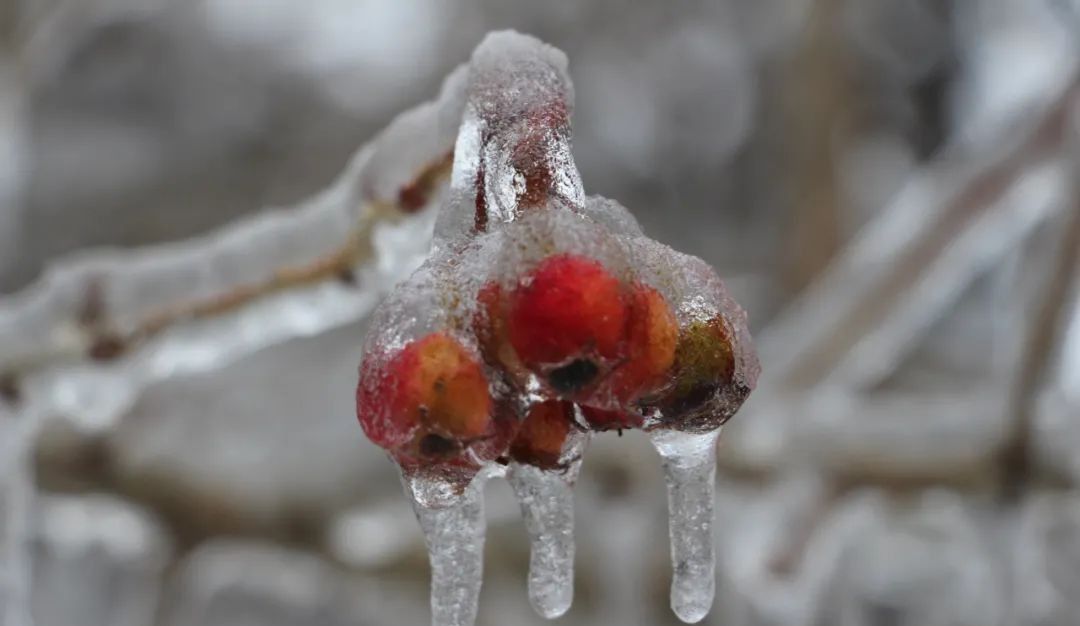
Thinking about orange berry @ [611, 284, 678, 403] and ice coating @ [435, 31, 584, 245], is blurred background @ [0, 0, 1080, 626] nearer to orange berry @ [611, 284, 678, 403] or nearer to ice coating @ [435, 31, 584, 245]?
ice coating @ [435, 31, 584, 245]

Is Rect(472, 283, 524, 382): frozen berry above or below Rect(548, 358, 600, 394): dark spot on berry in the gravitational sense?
above

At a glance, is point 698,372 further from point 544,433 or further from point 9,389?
point 9,389

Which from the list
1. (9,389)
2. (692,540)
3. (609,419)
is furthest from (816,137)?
(609,419)

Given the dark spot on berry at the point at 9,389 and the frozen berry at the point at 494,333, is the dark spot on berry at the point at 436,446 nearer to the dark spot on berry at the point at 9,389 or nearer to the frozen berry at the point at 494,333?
the frozen berry at the point at 494,333

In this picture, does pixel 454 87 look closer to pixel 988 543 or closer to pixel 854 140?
pixel 988 543

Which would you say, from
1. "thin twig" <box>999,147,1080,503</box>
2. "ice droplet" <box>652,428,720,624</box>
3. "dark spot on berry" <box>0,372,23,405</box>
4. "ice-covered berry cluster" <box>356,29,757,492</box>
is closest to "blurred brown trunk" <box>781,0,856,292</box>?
"thin twig" <box>999,147,1080,503</box>

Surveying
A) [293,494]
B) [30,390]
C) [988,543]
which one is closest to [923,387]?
[988,543]

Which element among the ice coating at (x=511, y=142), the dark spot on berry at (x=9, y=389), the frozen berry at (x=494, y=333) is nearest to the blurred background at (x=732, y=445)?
the dark spot on berry at (x=9, y=389)

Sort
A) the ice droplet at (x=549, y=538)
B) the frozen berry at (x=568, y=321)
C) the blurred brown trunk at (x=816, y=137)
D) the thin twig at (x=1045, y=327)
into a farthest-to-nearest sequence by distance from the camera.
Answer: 1. the blurred brown trunk at (x=816, y=137)
2. the thin twig at (x=1045, y=327)
3. the ice droplet at (x=549, y=538)
4. the frozen berry at (x=568, y=321)
